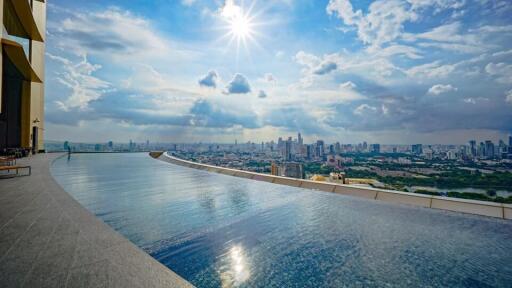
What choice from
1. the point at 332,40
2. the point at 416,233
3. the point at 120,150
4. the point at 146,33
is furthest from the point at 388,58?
the point at 120,150

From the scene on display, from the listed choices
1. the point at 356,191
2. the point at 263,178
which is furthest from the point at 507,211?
the point at 263,178

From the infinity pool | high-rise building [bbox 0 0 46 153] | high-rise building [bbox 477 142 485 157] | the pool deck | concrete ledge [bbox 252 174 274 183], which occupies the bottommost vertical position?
the infinity pool

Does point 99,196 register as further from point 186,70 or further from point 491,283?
point 186,70

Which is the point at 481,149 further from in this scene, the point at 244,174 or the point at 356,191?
the point at 244,174

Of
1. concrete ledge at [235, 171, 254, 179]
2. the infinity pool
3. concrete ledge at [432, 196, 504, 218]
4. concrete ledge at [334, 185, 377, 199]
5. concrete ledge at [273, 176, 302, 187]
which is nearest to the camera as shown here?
the infinity pool

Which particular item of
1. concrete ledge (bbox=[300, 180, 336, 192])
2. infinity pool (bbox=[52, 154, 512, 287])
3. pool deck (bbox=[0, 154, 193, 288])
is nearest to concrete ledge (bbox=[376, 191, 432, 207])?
infinity pool (bbox=[52, 154, 512, 287])

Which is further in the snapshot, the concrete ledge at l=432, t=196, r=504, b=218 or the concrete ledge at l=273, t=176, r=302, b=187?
the concrete ledge at l=273, t=176, r=302, b=187

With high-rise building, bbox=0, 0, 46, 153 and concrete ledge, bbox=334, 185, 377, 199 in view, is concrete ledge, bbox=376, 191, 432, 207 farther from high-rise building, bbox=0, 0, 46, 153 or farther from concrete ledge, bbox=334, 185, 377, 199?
high-rise building, bbox=0, 0, 46, 153
